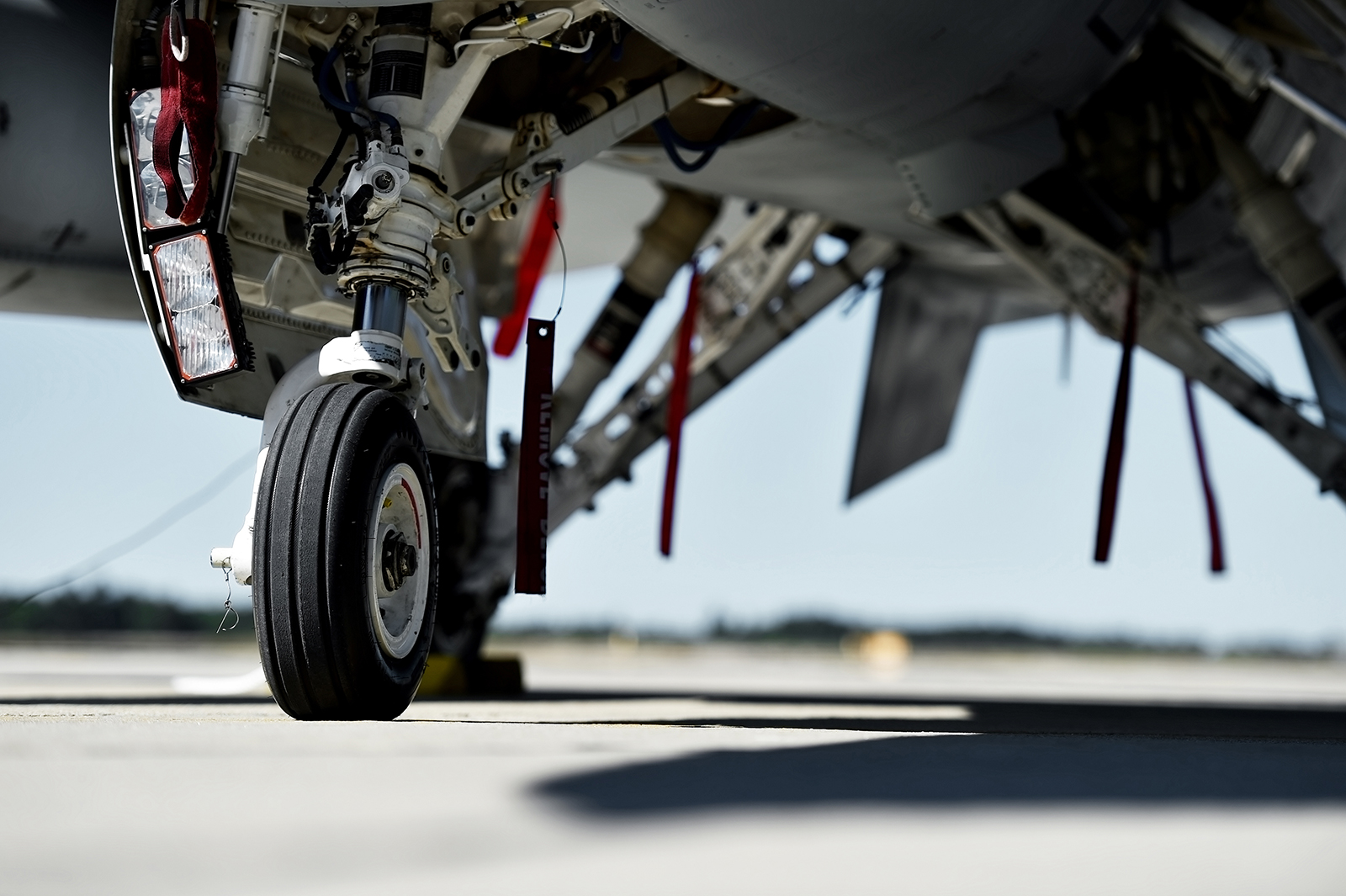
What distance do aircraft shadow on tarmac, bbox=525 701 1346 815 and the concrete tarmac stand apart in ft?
0.04

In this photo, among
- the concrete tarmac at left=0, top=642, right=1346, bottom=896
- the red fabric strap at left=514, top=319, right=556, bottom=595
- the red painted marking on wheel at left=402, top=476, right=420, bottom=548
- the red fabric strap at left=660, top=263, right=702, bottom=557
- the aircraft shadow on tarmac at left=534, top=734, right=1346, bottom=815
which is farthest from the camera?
the red fabric strap at left=660, top=263, right=702, bottom=557

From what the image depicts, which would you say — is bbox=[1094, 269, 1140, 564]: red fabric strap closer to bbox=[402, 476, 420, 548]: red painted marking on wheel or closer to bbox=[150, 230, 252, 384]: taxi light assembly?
bbox=[402, 476, 420, 548]: red painted marking on wheel

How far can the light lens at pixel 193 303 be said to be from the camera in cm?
407

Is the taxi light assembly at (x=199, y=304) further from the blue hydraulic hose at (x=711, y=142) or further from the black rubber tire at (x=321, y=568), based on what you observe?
the blue hydraulic hose at (x=711, y=142)

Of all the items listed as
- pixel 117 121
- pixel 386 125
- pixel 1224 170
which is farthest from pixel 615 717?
pixel 1224 170

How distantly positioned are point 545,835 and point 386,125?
9.97ft

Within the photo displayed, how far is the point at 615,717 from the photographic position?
5.16m

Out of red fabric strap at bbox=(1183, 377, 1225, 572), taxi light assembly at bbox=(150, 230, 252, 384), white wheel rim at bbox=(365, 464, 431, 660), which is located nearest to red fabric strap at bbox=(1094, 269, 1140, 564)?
red fabric strap at bbox=(1183, 377, 1225, 572)

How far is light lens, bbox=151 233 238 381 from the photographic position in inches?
160

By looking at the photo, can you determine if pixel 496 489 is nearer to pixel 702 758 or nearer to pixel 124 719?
pixel 124 719

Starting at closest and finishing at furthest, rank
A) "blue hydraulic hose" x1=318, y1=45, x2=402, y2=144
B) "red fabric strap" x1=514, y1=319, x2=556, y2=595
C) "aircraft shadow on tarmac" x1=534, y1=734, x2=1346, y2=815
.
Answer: "aircraft shadow on tarmac" x1=534, y1=734, x2=1346, y2=815 < "blue hydraulic hose" x1=318, y1=45, x2=402, y2=144 < "red fabric strap" x1=514, y1=319, x2=556, y2=595

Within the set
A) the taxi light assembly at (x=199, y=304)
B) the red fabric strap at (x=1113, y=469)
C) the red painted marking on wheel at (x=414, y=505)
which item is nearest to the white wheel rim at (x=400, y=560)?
the red painted marking on wheel at (x=414, y=505)

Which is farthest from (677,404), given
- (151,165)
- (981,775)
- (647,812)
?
(647,812)

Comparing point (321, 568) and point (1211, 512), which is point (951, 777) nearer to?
point (321, 568)
